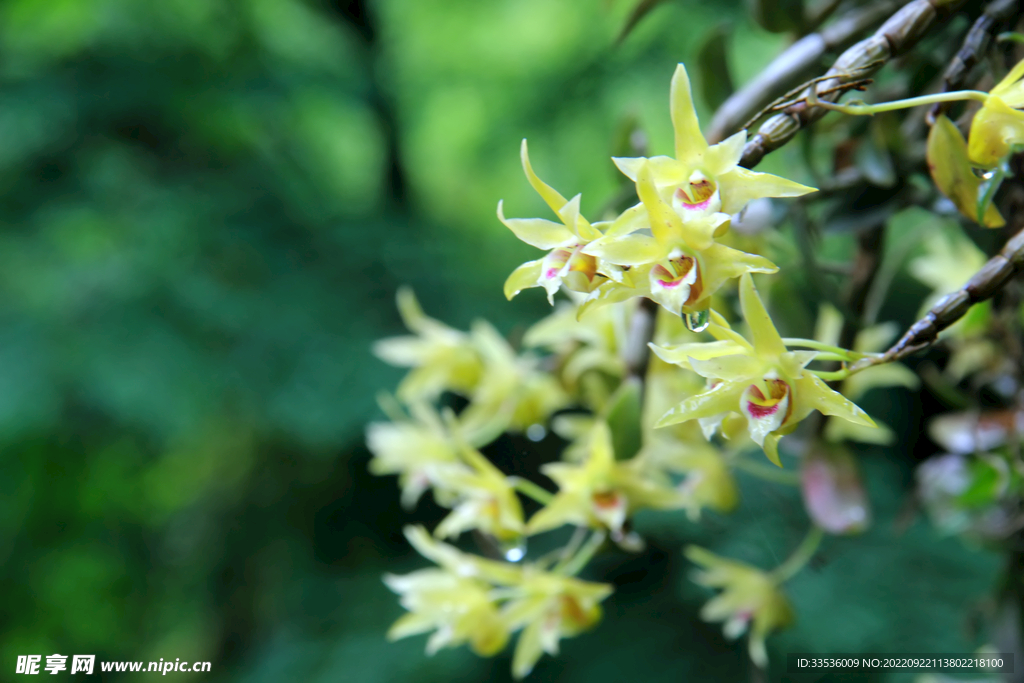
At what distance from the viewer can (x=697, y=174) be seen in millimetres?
246

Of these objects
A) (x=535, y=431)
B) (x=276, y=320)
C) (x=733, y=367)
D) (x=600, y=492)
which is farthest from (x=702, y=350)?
(x=276, y=320)

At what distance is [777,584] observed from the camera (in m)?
Result: 0.45

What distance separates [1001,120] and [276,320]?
108 cm

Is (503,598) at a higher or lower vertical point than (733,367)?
lower

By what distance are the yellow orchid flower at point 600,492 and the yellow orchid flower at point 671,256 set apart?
0.12 m

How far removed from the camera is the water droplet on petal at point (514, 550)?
37cm

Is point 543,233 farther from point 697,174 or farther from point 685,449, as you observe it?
point 685,449

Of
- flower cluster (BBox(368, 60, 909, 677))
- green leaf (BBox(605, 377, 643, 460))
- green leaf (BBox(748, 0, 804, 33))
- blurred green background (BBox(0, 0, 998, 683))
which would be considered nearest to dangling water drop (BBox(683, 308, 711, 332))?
flower cluster (BBox(368, 60, 909, 677))

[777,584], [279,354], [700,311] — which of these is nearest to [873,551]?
[777,584]

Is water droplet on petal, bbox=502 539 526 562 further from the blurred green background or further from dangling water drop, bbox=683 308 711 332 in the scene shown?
the blurred green background

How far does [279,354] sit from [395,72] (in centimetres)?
74

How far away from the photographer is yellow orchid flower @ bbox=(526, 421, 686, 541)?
35 centimetres

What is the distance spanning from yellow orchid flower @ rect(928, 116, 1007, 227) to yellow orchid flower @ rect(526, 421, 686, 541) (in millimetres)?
187

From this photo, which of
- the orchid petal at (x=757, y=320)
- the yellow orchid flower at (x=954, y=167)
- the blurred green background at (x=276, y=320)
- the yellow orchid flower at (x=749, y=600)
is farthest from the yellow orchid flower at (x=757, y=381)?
the blurred green background at (x=276, y=320)
